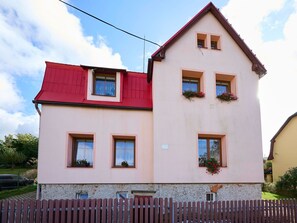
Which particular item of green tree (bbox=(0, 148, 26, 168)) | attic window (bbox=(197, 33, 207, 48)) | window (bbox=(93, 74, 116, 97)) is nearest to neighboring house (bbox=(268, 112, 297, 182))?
attic window (bbox=(197, 33, 207, 48))

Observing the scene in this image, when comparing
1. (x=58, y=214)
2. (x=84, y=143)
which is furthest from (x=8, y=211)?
(x=84, y=143)

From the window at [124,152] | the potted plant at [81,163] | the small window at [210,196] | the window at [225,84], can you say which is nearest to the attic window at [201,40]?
the window at [225,84]

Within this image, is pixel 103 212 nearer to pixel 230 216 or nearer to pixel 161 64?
pixel 230 216

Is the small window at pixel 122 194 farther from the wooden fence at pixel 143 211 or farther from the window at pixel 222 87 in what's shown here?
the window at pixel 222 87

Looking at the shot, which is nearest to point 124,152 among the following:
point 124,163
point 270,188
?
point 124,163

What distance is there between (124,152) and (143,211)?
4118mm

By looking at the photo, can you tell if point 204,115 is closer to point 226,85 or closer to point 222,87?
point 222,87

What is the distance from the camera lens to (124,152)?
39.4ft

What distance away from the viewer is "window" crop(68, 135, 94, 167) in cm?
1152

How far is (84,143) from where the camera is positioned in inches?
469

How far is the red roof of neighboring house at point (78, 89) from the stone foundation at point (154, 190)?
12.6ft

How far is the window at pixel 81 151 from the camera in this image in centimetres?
1152

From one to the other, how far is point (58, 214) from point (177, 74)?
8.19 metres

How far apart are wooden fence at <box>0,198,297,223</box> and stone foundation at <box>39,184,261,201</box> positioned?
235 centimetres
